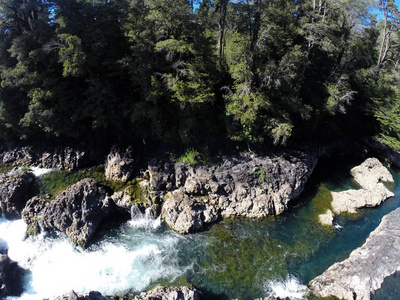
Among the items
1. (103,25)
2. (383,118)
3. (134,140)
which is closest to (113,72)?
(103,25)

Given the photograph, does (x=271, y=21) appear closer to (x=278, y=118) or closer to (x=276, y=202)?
(x=278, y=118)

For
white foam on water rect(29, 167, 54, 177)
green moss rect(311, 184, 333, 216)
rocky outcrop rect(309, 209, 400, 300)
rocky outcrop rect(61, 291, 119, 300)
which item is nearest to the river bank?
green moss rect(311, 184, 333, 216)

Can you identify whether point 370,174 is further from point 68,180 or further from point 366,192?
point 68,180

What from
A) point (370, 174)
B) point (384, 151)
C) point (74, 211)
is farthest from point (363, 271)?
point (74, 211)

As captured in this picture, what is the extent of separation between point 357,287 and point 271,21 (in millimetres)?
20804

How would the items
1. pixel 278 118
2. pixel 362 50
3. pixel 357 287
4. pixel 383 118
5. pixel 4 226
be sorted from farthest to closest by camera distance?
pixel 383 118, pixel 362 50, pixel 278 118, pixel 4 226, pixel 357 287

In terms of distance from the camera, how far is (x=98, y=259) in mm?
16984

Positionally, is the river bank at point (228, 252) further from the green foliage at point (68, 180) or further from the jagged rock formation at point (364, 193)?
the green foliage at point (68, 180)

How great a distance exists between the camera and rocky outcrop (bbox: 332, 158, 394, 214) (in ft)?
67.6

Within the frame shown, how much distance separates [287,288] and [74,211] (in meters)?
16.4

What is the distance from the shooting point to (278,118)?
67.8 ft

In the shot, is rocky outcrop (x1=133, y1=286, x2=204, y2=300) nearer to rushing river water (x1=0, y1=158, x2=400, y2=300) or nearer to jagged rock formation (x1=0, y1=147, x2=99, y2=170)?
rushing river water (x1=0, y1=158, x2=400, y2=300)

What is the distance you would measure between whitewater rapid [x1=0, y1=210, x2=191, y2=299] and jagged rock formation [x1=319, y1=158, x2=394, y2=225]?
13365 millimetres

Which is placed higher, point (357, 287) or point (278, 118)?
point (278, 118)
